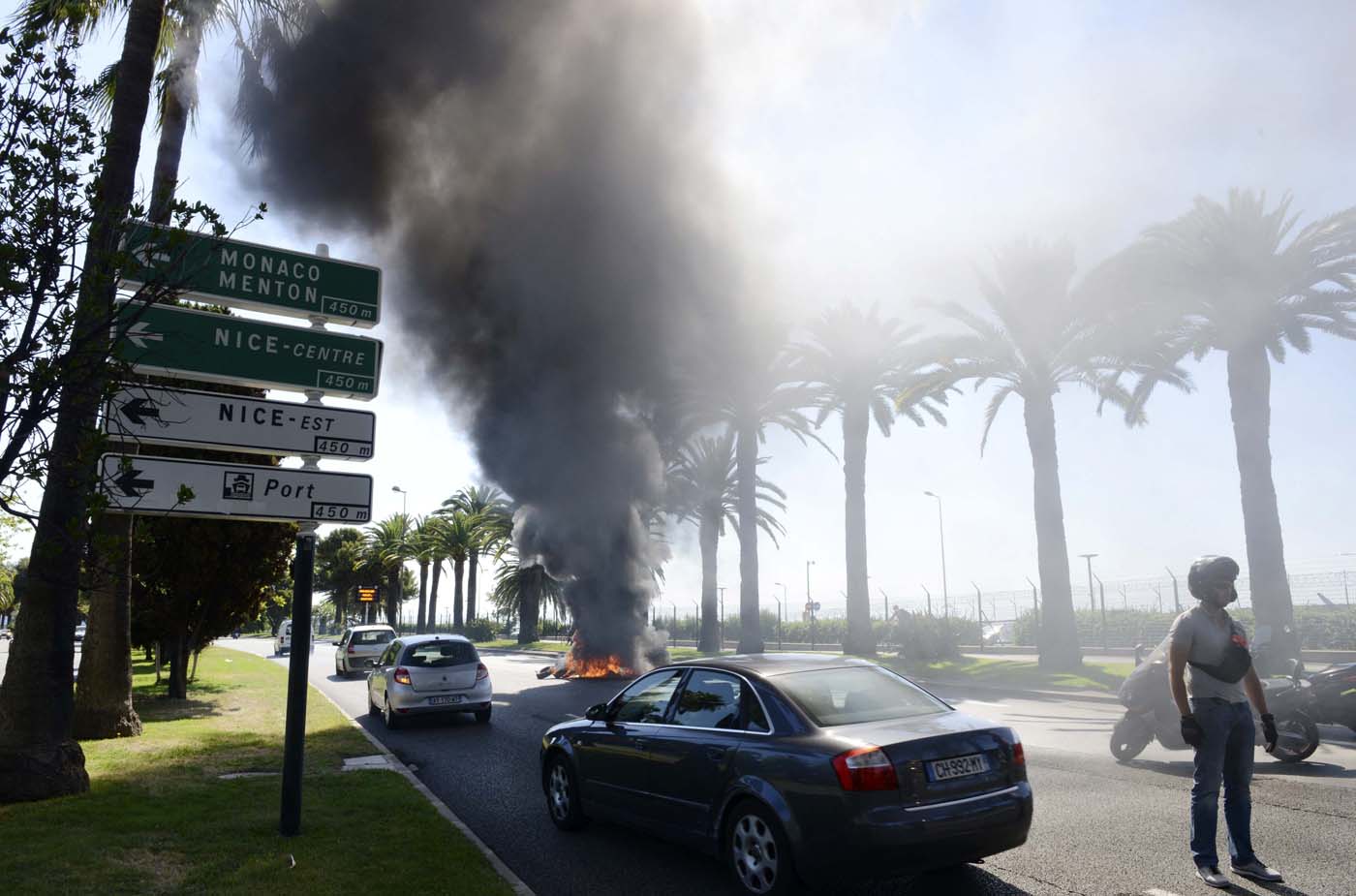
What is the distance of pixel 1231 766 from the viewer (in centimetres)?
501

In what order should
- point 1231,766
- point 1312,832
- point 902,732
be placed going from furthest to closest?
point 1312,832 → point 1231,766 → point 902,732

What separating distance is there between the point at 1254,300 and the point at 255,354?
21.8 m

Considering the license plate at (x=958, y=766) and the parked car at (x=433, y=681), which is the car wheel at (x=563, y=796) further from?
the parked car at (x=433, y=681)

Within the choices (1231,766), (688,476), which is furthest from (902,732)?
(688,476)

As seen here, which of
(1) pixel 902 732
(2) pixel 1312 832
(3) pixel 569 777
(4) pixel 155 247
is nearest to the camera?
(4) pixel 155 247

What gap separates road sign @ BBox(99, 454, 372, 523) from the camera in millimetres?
5707

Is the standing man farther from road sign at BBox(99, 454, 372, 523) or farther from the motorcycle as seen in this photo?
road sign at BBox(99, 454, 372, 523)

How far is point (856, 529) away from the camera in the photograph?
94.2 feet

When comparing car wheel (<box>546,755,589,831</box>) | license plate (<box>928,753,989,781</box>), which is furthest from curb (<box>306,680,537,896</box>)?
license plate (<box>928,753,989,781</box>)

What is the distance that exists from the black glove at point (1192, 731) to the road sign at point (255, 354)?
5768mm

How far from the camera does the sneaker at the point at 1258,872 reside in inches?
190

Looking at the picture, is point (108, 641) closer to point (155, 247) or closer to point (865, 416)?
point (155, 247)

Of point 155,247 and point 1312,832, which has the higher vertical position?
point 155,247

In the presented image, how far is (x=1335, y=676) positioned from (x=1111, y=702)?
19.7 ft
